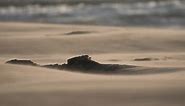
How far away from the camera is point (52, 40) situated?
19.8 ft

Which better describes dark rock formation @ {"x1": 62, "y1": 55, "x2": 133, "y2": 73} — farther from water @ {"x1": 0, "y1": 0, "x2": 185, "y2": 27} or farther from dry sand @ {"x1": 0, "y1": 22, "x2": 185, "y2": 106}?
water @ {"x1": 0, "y1": 0, "x2": 185, "y2": 27}

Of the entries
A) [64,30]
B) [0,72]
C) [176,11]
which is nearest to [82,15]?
[176,11]

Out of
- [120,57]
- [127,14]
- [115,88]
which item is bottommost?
[115,88]

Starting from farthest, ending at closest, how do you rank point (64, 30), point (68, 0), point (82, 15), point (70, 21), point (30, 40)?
point (68, 0) → point (82, 15) → point (70, 21) → point (64, 30) → point (30, 40)

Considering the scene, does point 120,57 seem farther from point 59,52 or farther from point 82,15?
point 82,15

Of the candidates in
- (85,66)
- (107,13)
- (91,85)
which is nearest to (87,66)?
(85,66)

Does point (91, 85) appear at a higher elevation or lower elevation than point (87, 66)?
lower

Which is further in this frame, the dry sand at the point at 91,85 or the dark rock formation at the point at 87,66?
the dark rock formation at the point at 87,66

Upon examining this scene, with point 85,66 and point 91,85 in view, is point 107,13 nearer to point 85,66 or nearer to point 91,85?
point 85,66

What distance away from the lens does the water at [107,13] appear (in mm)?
9469

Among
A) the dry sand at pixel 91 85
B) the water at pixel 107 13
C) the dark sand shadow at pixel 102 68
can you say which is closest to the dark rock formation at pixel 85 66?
the dark sand shadow at pixel 102 68

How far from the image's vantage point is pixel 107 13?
10.4 meters

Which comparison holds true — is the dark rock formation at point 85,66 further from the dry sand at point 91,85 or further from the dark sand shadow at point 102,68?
the dry sand at point 91,85

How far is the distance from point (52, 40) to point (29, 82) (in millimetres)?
2977
